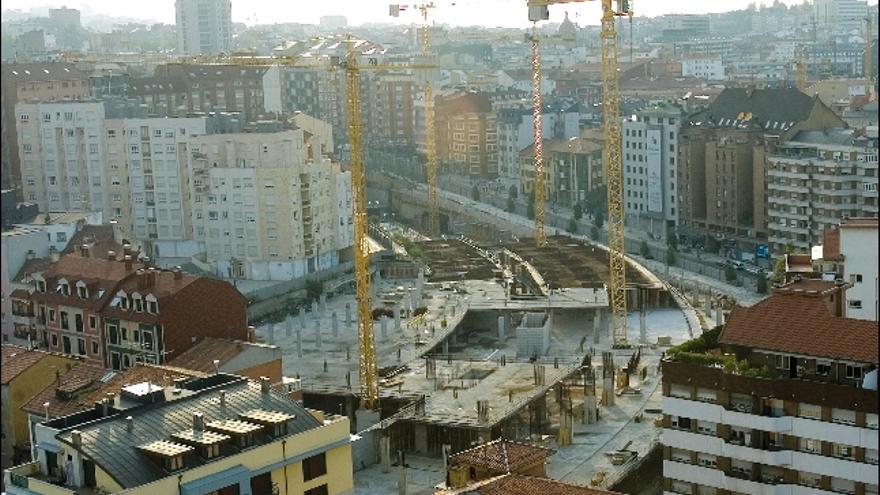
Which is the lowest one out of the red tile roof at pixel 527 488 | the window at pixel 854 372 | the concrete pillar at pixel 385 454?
the concrete pillar at pixel 385 454

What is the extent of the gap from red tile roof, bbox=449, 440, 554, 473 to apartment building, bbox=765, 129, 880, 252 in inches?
1167

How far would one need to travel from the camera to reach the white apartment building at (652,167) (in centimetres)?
6100

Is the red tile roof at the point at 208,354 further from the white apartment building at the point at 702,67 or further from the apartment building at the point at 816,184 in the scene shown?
the white apartment building at the point at 702,67

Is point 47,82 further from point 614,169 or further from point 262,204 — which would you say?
point 614,169

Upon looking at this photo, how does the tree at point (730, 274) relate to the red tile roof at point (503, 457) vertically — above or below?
below

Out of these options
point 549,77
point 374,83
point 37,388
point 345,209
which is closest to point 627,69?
point 549,77

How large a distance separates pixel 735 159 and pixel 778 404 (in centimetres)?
3777

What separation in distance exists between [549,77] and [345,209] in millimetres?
53068

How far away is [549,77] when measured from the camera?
103250 mm

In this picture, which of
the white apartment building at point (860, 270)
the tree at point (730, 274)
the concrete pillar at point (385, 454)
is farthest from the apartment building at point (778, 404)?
the tree at point (730, 274)

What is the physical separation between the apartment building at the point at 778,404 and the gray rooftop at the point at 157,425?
593 cm

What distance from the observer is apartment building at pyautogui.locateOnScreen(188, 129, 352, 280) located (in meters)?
49.5

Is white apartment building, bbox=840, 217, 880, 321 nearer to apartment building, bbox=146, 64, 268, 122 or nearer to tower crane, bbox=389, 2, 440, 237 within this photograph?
tower crane, bbox=389, 2, 440, 237

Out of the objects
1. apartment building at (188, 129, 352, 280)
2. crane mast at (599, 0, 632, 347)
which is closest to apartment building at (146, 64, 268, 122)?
apartment building at (188, 129, 352, 280)
